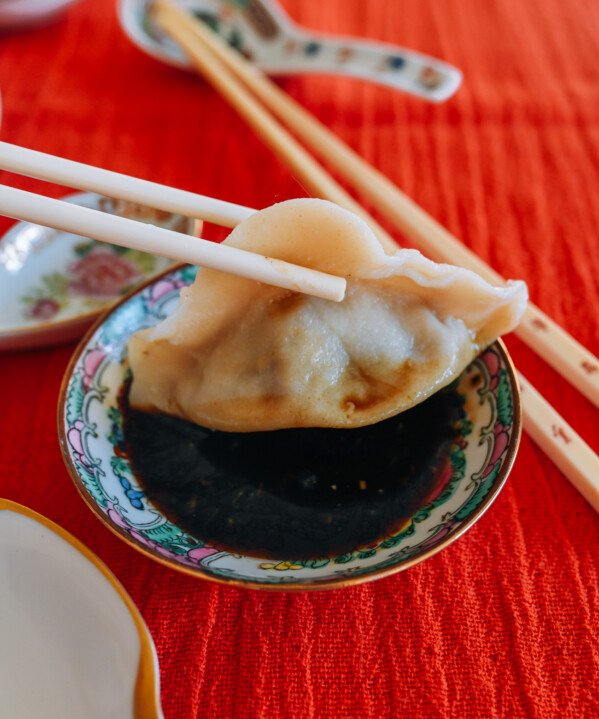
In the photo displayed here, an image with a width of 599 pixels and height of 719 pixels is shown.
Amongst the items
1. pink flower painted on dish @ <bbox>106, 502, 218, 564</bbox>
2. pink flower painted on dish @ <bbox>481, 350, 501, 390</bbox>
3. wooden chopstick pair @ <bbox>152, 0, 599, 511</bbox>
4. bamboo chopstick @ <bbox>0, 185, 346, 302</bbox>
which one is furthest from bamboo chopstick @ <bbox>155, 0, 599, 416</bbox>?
pink flower painted on dish @ <bbox>106, 502, 218, 564</bbox>

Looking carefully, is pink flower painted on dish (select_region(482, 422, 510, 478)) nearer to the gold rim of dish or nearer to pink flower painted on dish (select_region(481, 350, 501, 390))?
pink flower painted on dish (select_region(481, 350, 501, 390))

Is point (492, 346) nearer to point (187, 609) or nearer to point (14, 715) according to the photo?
point (187, 609)

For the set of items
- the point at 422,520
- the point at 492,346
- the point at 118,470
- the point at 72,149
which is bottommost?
the point at 72,149

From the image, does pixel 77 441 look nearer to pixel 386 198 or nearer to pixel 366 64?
pixel 386 198

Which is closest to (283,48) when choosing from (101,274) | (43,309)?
(101,274)

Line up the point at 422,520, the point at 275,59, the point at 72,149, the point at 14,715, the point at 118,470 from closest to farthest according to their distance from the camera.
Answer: the point at 14,715 < the point at 422,520 < the point at 118,470 < the point at 72,149 < the point at 275,59

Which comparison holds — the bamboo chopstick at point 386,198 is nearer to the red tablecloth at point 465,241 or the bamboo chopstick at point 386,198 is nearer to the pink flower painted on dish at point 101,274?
the red tablecloth at point 465,241

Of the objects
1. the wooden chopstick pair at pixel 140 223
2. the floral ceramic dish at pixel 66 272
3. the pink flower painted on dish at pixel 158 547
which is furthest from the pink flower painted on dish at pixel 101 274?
the pink flower painted on dish at pixel 158 547

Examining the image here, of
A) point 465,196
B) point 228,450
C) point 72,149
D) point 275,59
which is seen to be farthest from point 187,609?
point 275,59
